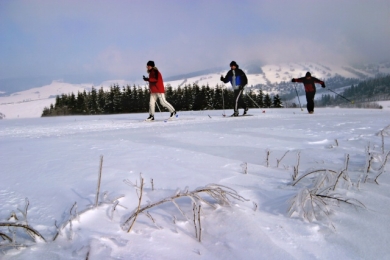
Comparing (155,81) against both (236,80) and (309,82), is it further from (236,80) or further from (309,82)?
(309,82)

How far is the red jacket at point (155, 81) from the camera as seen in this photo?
10047 mm

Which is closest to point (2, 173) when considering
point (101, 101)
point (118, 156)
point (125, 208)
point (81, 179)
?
point (81, 179)

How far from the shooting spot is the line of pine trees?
49031mm

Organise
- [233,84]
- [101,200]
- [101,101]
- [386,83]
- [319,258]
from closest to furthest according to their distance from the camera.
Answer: [319,258] → [101,200] → [233,84] → [101,101] → [386,83]

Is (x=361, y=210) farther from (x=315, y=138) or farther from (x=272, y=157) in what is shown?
(x=315, y=138)

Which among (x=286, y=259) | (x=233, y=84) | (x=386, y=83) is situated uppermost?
(x=386, y=83)

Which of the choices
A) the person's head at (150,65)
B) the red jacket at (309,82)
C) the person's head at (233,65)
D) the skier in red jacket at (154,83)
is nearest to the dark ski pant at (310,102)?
the red jacket at (309,82)

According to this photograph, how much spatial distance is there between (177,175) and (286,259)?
1249 mm

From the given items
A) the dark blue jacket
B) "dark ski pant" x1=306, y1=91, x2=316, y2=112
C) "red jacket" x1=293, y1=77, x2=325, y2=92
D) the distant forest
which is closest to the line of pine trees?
"red jacket" x1=293, y1=77, x2=325, y2=92

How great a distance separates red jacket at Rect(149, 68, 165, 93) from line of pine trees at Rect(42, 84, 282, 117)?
37.1 meters

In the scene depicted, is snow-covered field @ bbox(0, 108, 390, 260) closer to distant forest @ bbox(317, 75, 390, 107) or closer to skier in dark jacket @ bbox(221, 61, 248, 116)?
skier in dark jacket @ bbox(221, 61, 248, 116)

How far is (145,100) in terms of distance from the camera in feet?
170

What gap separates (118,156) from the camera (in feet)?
9.77

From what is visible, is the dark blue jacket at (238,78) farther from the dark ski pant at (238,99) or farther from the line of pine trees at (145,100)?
the line of pine trees at (145,100)
